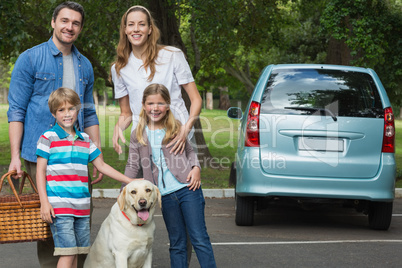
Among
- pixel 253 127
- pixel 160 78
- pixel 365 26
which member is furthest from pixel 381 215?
pixel 365 26

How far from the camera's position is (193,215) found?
13.7 ft

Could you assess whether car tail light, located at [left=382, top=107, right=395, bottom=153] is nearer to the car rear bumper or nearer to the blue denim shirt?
the car rear bumper

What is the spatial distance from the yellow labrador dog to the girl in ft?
0.61

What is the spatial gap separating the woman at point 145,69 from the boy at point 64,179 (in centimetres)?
38

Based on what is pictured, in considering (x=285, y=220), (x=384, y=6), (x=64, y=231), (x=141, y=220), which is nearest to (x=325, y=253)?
(x=285, y=220)

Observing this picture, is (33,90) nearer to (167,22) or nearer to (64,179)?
(64,179)

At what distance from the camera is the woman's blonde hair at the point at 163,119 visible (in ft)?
13.5

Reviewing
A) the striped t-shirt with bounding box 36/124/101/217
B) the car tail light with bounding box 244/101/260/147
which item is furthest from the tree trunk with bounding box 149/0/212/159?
the striped t-shirt with bounding box 36/124/101/217

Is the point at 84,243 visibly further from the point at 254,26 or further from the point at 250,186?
the point at 254,26

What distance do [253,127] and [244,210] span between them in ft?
3.71

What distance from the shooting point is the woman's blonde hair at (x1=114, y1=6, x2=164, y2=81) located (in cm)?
424

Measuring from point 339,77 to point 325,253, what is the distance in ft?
7.40

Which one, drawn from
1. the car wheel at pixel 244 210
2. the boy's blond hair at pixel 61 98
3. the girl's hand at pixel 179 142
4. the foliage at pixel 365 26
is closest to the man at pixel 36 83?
the boy's blond hair at pixel 61 98

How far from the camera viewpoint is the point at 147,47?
169 inches
